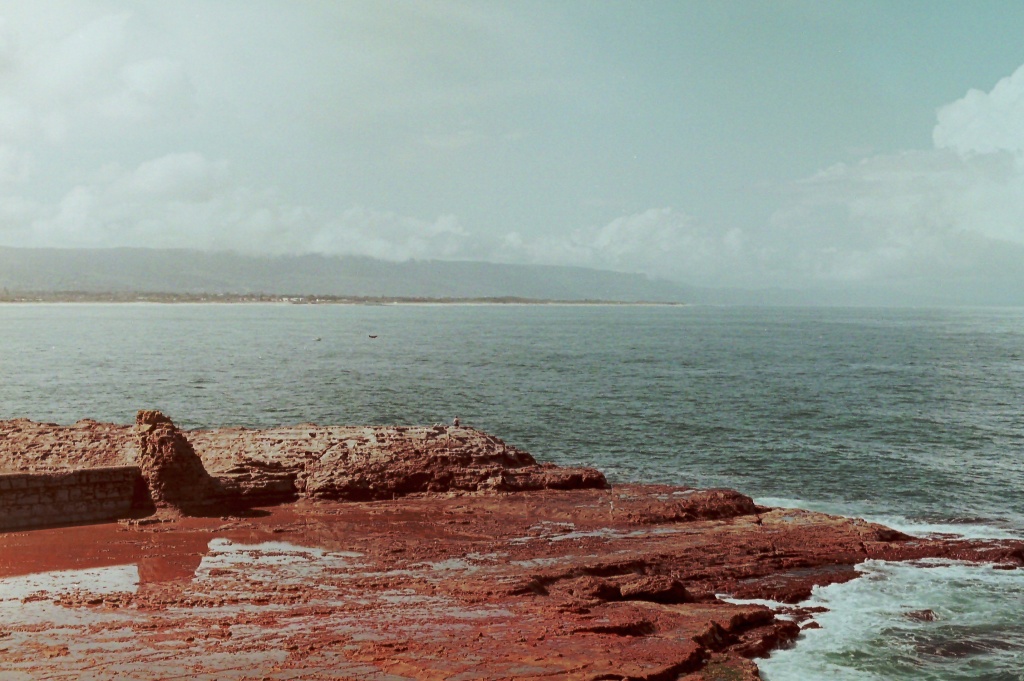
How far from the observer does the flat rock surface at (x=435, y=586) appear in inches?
731

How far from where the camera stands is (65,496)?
97.4ft

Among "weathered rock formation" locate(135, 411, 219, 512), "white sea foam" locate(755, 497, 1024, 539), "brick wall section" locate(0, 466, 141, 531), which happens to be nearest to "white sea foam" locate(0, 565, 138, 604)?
"brick wall section" locate(0, 466, 141, 531)

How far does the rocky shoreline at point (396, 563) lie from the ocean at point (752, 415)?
270 cm

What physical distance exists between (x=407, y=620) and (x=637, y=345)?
421ft

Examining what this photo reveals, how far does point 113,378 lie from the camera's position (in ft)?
278

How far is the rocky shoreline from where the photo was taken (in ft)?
62.0

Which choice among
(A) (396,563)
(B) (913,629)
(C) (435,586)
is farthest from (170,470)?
(B) (913,629)

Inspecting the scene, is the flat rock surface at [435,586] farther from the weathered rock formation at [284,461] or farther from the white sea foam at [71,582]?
the weathered rock formation at [284,461]

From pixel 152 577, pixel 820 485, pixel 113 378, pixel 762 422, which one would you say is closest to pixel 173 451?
pixel 152 577

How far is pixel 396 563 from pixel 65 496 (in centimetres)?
1261

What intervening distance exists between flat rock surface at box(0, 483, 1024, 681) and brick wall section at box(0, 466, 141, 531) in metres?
0.96

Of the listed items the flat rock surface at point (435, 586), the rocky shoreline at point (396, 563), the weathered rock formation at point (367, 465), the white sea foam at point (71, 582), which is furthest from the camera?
the weathered rock formation at point (367, 465)

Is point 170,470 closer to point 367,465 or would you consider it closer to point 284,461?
point 284,461

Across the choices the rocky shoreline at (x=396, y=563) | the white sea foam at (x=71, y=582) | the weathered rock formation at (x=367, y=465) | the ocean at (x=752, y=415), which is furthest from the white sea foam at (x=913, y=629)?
the white sea foam at (x=71, y=582)
